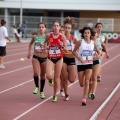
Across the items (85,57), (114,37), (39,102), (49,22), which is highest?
(85,57)

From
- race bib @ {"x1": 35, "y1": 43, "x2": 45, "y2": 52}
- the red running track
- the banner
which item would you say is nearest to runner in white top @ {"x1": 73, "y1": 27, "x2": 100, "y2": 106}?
the red running track

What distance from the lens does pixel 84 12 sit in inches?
2327

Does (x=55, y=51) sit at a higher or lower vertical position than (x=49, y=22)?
higher

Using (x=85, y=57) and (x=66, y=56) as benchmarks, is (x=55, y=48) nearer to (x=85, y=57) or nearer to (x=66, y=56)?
(x=66, y=56)

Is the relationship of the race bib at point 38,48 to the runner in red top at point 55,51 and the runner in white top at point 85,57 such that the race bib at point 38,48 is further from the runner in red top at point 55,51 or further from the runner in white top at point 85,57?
the runner in white top at point 85,57

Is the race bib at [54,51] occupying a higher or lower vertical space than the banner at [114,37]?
higher

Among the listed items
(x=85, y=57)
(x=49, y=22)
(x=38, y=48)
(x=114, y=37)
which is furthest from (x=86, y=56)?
(x=49, y=22)

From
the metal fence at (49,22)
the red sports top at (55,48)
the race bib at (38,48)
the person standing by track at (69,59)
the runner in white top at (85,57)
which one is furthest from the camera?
the metal fence at (49,22)

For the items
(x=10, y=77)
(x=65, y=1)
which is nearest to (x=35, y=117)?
(x=10, y=77)

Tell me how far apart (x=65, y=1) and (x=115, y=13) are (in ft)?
21.0

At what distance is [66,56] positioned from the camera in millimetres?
11359

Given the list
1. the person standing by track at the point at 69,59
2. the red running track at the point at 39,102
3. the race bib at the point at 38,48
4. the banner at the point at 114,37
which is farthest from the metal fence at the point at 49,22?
the person standing by track at the point at 69,59

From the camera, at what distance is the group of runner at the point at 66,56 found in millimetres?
10891

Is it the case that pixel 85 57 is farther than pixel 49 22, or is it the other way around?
pixel 49 22
